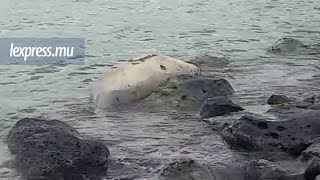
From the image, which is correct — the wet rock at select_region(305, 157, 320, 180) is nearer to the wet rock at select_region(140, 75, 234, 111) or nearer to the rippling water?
the rippling water

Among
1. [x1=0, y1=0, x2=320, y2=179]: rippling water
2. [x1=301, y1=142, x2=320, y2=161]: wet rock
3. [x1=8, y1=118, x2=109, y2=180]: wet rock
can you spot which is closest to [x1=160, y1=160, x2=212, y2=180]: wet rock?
[x1=0, y1=0, x2=320, y2=179]: rippling water

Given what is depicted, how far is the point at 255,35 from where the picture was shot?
1366 cm

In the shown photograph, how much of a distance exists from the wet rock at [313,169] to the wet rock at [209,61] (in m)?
5.18

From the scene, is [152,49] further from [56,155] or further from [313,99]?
[56,155]

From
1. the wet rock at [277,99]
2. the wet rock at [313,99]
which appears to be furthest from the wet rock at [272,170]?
the wet rock at [277,99]

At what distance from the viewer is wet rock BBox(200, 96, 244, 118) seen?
25.4ft

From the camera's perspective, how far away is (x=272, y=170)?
5832 millimetres

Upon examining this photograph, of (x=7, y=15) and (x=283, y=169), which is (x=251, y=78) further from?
(x=7, y=15)

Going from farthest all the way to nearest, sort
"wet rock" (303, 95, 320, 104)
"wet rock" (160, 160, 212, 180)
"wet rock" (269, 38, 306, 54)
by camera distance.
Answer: "wet rock" (269, 38, 306, 54) → "wet rock" (303, 95, 320, 104) → "wet rock" (160, 160, 212, 180)

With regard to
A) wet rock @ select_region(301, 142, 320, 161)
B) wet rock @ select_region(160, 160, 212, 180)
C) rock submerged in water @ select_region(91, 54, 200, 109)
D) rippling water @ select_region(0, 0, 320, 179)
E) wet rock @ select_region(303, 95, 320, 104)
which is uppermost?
wet rock @ select_region(301, 142, 320, 161)

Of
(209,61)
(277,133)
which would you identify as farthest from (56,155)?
(209,61)

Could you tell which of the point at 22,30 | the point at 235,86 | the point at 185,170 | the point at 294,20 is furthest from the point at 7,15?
the point at 185,170

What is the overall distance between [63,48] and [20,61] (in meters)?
1.30

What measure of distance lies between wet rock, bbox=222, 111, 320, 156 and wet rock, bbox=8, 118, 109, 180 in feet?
4.52
